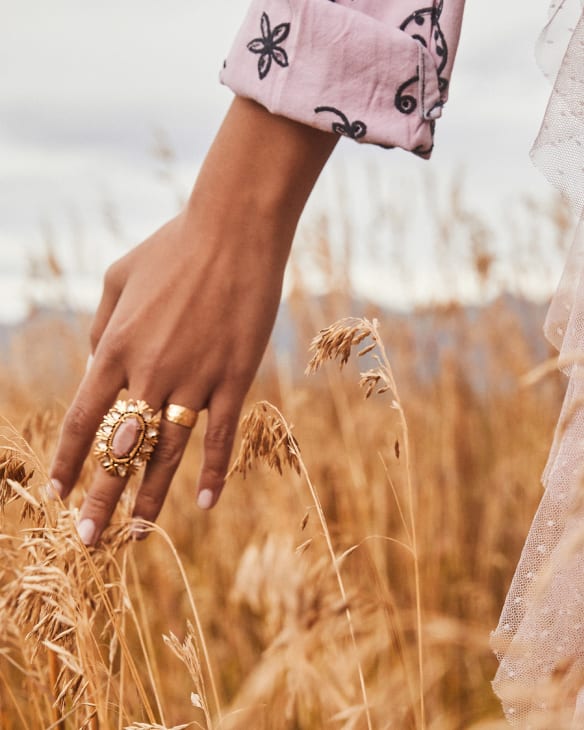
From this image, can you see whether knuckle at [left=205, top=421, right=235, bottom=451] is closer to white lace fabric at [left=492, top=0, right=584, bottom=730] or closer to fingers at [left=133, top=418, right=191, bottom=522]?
fingers at [left=133, top=418, right=191, bottom=522]

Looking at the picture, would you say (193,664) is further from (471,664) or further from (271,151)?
(471,664)

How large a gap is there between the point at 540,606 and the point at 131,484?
0.60m

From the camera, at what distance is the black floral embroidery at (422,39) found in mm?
871

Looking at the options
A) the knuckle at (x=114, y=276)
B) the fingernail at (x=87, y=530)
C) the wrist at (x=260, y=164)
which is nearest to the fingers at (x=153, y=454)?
the fingernail at (x=87, y=530)

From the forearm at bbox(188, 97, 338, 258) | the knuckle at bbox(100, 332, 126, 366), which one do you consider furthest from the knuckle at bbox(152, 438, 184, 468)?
the forearm at bbox(188, 97, 338, 258)

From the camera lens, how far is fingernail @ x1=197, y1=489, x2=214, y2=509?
41.6 inches

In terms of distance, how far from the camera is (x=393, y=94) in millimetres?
884

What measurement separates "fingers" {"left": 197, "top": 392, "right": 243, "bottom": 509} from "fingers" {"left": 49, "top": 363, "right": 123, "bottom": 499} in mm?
111

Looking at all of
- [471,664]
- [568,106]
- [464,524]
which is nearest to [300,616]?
[568,106]

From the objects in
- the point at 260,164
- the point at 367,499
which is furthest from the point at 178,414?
the point at 367,499

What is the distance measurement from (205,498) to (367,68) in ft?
1.68

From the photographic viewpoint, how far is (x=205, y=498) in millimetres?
1062

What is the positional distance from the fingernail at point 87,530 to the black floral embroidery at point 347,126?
51 cm

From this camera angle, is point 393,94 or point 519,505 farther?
point 519,505
